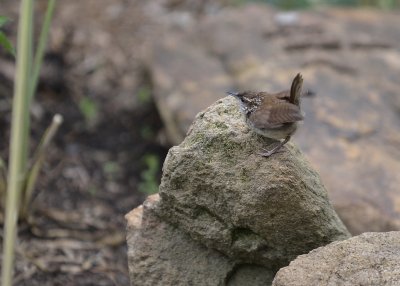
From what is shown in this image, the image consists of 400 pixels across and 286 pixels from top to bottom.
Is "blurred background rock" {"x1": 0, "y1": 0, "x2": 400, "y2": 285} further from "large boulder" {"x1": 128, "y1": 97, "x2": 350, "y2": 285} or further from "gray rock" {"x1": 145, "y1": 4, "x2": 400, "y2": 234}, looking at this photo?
"large boulder" {"x1": 128, "y1": 97, "x2": 350, "y2": 285}

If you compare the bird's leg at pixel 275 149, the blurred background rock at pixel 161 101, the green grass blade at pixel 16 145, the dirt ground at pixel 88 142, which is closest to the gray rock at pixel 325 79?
the blurred background rock at pixel 161 101

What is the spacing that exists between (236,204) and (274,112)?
0.46 metres

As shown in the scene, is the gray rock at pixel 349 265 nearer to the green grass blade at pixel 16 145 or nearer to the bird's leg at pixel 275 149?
the bird's leg at pixel 275 149

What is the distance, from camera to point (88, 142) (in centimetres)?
672

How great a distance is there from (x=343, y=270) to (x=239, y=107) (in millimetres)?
959

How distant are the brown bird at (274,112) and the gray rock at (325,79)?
183cm

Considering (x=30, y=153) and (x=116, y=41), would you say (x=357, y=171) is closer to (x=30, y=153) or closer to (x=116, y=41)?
(x=30, y=153)

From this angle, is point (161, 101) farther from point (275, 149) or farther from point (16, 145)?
point (275, 149)

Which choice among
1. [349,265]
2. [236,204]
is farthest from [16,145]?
[349,265]

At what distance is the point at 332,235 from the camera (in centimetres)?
317

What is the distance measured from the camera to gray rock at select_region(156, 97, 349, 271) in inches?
118

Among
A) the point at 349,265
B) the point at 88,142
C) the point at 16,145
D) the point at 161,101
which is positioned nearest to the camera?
the point at 349,265

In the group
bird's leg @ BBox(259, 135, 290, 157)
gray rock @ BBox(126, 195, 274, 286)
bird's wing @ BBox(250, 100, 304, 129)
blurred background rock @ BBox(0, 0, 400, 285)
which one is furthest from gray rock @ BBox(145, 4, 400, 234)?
bird's wing @ BBox(250, 100, 304, 129)

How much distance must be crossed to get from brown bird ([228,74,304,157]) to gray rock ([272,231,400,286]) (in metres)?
0.52
